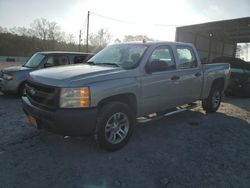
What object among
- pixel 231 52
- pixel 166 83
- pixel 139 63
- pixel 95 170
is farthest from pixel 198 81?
pixel 231 52

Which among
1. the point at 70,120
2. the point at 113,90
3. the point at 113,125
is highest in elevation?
the point at 113,90

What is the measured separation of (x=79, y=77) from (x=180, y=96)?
2.60 metres

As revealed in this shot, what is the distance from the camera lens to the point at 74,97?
3.42 meters

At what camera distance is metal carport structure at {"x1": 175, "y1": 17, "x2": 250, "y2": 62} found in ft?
58.3

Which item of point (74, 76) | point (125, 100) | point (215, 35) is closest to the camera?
point (74, 76)

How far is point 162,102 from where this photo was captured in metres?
4.80

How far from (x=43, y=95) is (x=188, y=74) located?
10.6ft

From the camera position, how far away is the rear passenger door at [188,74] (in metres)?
5.19

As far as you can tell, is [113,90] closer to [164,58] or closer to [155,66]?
[155,66]

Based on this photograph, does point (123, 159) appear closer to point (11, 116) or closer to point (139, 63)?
point (139, 63)

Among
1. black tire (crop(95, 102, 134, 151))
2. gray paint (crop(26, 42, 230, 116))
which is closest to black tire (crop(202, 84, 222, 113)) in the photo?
gray paint (crop(26, 42, 230, 116))

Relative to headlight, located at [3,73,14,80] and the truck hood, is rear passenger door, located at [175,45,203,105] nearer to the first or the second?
the truck hood

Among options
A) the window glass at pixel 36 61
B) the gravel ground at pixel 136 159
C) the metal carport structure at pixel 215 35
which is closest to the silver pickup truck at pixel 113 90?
the gravel ground at pixel 136 159

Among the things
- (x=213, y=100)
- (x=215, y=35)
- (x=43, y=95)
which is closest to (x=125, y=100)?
(x=43, y=95)
